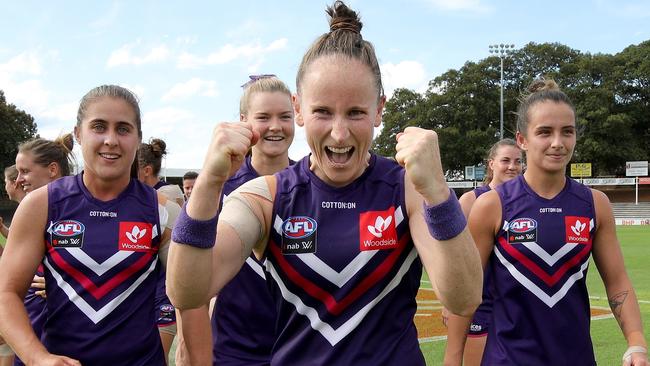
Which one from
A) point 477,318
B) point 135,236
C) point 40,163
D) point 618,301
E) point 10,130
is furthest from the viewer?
point 10,130

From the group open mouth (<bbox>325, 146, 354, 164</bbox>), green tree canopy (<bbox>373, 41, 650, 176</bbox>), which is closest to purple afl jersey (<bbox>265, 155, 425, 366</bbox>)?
open mouth (<bbox>325, 146, 354, 164</bbox>)

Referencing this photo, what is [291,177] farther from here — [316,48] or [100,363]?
[100,363]

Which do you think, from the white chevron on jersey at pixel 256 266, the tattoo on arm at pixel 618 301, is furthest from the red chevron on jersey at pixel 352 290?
the tattoo on arm at pixel 618 301

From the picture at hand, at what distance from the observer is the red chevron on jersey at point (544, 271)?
3.54 meters

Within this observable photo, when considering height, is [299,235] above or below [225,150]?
below

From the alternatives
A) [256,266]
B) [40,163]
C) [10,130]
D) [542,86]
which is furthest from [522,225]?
[10,130]

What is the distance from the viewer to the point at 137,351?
10.8 ft

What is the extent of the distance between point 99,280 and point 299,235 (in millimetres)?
1362

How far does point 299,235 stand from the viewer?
7.75 ft

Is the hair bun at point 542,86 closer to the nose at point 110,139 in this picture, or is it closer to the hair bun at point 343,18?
the hair bun at point 343,18

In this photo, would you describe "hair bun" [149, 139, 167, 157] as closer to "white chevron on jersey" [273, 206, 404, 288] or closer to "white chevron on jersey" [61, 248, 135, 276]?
"white chevron on jersey" [61, 248, 135, 276]

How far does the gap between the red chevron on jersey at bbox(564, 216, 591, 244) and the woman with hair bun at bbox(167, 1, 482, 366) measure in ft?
5.09

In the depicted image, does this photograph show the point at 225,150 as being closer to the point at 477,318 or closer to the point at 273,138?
the point at 273,138

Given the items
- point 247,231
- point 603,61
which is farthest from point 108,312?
point 603,61
